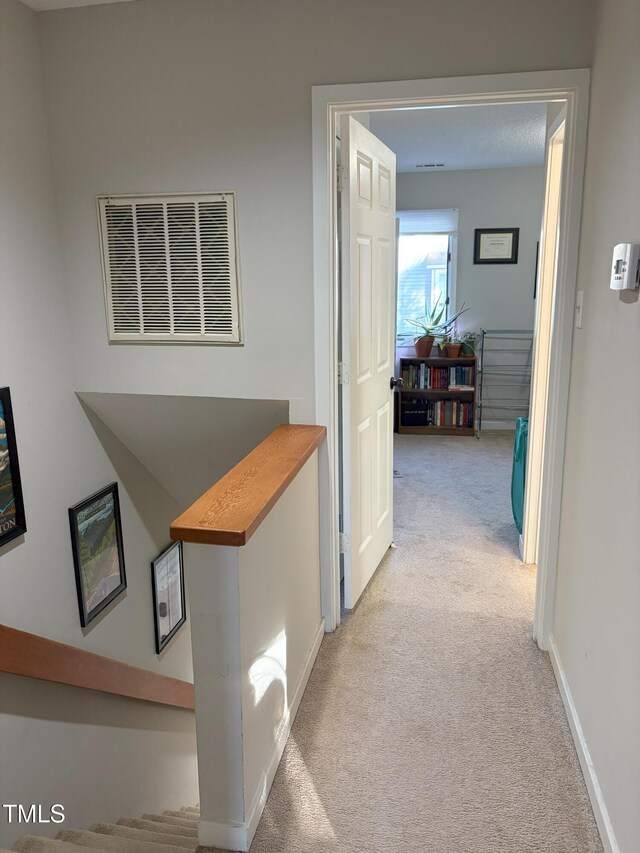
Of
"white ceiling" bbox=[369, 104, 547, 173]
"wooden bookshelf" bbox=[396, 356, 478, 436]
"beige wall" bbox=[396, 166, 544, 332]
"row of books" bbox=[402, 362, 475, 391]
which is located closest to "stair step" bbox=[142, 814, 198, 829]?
"white ceiling" bbox=[369, 104, 547, 173]

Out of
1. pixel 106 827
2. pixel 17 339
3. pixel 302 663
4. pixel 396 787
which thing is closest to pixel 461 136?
pixel 17 339

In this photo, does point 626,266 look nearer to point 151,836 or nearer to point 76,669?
point 151,836

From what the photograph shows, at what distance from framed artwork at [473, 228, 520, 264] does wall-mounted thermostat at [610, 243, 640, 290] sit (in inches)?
179

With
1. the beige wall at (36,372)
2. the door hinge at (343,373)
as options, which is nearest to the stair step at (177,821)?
the beige wall at (36,372)

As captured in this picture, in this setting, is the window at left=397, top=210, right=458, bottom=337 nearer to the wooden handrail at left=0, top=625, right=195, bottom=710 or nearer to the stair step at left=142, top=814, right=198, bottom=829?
the wooden handrail at left=0, top=625, right=195, bottom=710

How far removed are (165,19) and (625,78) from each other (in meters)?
1.56

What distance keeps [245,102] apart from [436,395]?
4171 millimetres

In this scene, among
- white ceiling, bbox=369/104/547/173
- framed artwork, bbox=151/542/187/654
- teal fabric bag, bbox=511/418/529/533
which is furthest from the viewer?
white ceiling, bbox=369/104/547/173

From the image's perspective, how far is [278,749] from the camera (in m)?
1.89

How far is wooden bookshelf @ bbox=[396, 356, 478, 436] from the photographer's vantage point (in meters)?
5.91

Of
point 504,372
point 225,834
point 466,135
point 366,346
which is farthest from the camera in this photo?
point 504,372

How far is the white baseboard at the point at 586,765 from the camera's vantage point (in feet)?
5.07

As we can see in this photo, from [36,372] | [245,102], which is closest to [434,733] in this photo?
[36,372]

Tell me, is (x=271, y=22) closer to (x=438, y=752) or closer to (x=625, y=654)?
(x=625, y=654)
